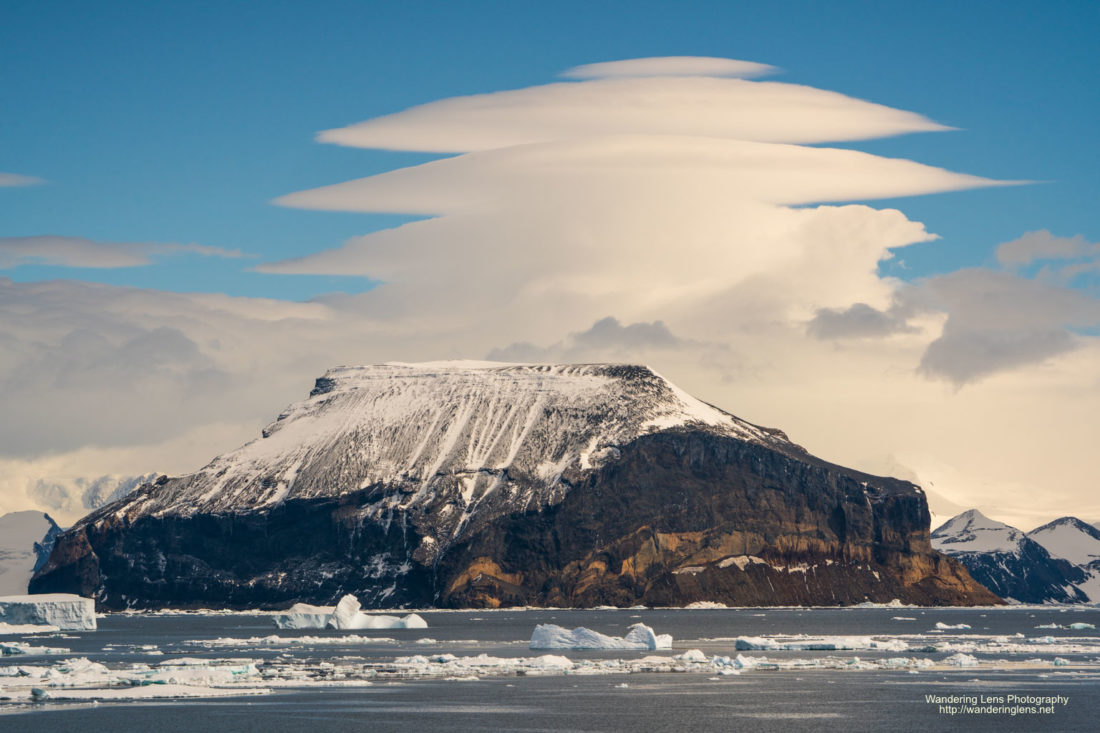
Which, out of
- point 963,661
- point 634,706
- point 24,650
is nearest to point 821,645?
point 963,661

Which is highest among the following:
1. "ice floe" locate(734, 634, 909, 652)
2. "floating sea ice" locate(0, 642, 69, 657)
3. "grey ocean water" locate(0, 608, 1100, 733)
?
"ice floe" locate(734, 634, 909, 652)

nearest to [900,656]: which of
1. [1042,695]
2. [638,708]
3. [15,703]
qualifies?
[1042,695]

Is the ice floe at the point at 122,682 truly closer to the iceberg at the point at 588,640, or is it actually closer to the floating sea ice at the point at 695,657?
the floating sea ice at the point at 695,657

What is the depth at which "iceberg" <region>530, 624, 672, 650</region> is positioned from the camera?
586 ft

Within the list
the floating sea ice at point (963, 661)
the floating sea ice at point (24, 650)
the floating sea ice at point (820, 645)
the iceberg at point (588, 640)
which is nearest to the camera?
the floating sea ice at point (963, 661)

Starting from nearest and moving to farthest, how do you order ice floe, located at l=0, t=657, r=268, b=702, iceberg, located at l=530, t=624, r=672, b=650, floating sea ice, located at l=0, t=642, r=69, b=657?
ice floe, located at l=0, t=657, r=268, b=702
floating sea ice, located at l=0, t=642, r=69, b=657
iceberg, located at l=530, t=624, r=672, b=650

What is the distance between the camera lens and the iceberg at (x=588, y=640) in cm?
17850

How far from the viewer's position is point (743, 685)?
424 ft

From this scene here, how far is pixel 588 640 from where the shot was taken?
179 metres

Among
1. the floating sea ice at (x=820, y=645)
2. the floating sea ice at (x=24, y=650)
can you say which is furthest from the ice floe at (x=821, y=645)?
the floating sea ice at (x=24, y=650)

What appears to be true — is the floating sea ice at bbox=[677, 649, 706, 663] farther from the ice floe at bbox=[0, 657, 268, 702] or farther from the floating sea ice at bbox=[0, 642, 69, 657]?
the floating sea ice at bbox=[0, 642, 69, 657]

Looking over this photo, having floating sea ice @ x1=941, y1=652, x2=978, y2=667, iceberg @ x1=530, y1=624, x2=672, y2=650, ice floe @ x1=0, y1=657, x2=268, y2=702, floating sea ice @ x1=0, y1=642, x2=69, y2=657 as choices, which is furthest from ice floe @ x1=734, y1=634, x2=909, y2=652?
floating sea ice @ x1=0, y1=642, x2=69, y2=657

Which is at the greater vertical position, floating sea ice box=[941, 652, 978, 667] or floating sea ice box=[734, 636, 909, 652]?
floating sea ice box=[734, 636, 909, 652]

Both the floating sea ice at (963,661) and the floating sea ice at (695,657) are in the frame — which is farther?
the floating sea ice at (695,657)
